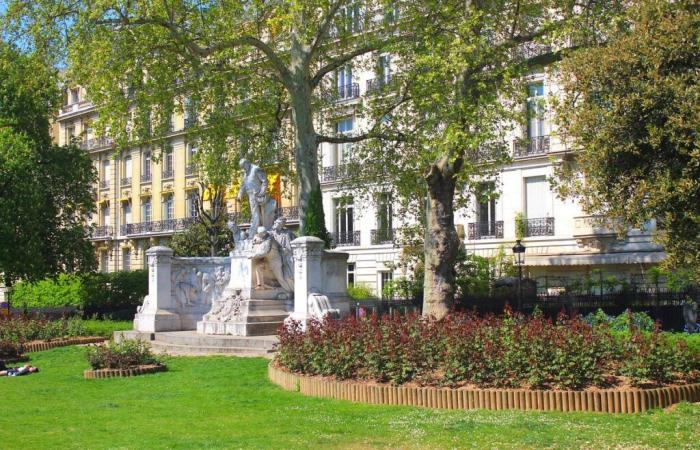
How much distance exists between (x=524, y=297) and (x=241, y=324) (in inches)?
406

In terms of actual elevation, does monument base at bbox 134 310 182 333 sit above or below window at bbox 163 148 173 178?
below

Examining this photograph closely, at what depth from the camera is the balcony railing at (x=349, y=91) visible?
43.2 metres

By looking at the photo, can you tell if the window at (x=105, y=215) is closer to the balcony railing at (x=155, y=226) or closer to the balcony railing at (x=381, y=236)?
the balcony railing at (x=155, y=226)

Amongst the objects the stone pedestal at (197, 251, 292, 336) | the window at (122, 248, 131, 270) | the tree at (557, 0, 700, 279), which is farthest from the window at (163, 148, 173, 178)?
the tree at (557, 0, 700, 279)

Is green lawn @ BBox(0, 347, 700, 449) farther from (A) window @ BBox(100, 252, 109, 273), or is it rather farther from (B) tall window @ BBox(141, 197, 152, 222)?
(A) window @ BBox(100, 252, 109, 273)

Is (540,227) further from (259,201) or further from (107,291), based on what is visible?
(107,291)

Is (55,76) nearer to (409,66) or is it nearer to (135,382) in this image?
(409,66)

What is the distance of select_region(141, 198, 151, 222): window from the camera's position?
56844 millimetres

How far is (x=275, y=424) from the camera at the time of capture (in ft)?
31.8

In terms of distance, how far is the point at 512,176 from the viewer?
36.9 m

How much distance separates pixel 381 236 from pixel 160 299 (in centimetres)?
2041

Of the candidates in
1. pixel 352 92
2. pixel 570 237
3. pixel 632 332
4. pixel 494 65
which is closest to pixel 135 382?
pixel 632 332

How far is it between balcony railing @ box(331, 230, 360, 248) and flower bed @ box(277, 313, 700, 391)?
101ft

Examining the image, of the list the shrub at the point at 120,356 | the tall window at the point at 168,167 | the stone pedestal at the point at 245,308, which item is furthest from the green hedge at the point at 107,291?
the shrub at the point at 120,356
